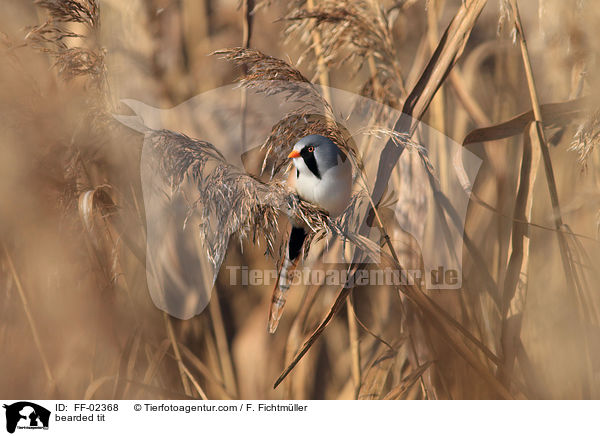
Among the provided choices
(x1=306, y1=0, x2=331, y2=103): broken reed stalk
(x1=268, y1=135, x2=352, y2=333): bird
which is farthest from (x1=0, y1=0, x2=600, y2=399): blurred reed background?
(x1=268, y1=135, x2=352, y2=333): bird

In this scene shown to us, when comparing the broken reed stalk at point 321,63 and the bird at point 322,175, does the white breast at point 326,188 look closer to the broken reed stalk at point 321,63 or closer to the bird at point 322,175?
the bird at point 322,175

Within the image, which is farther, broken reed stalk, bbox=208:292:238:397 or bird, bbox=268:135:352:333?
broken reed stalk, bbox=208:292:238:397

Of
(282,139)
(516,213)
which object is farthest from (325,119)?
(516,213)

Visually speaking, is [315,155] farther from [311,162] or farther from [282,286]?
[282,286]

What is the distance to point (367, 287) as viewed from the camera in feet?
3.61

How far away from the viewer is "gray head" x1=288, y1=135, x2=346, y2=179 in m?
1.01

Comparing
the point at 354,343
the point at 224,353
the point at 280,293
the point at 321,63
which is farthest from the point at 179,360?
the point at 321,63

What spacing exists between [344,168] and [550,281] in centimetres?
61
